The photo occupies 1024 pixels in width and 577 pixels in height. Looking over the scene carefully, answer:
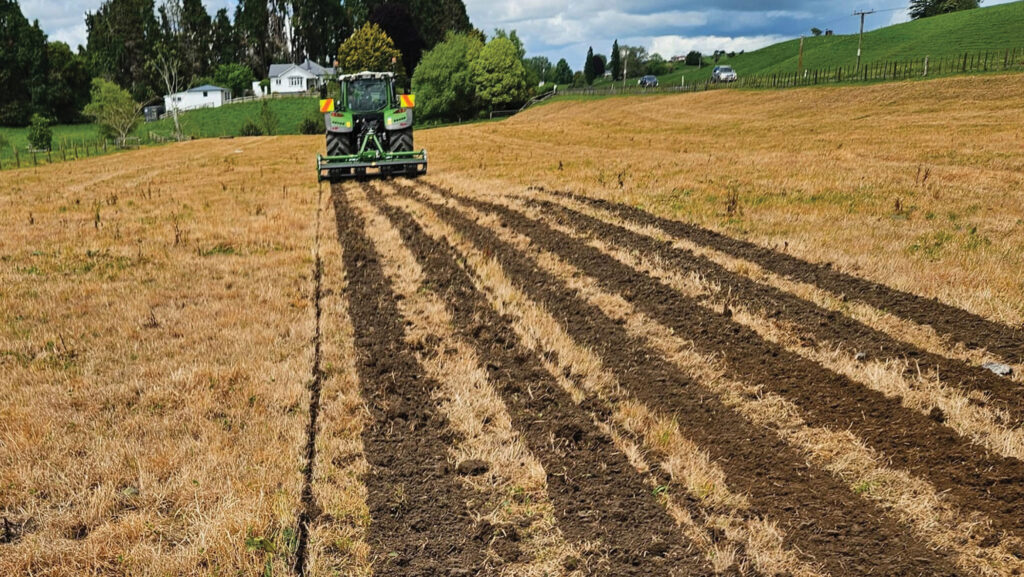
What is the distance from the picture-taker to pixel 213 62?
4072 inches

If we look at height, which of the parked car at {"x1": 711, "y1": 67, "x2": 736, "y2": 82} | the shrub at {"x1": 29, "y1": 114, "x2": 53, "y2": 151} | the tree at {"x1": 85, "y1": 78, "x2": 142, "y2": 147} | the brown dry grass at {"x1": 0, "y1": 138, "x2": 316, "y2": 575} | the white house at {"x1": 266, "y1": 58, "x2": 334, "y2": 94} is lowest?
the brown dry grass at {"x1": 0, "y1": 138, "x2": 316, "y2": 575}

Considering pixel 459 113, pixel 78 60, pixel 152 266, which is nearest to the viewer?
pixel 152 266

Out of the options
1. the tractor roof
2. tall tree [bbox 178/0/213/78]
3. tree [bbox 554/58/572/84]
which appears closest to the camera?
the tractor roof

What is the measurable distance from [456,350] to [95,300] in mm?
4487

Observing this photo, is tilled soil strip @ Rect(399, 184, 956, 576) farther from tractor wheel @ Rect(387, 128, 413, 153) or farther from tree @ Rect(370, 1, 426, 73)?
tree @ Rect(370, 1, 426, 73)

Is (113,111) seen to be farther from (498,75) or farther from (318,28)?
(318,28)

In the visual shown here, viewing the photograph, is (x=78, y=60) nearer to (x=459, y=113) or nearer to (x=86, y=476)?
(x=459, y=113)

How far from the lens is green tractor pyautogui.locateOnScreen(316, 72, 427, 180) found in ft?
58.2

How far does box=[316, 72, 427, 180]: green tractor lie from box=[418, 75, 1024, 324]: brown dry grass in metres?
1.49

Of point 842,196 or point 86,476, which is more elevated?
point 842,196

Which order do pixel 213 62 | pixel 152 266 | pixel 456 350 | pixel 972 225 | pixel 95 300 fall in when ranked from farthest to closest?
pixel 213 62 → pixel 972 225 → pixel 152 266 → pixel 95 300 → pixel 456 350

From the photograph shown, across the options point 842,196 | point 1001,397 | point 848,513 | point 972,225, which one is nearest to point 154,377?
point 848,513

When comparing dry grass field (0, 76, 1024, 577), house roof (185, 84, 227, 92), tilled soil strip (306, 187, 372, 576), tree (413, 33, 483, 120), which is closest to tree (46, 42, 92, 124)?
house roof (185, 84, 227, 92)

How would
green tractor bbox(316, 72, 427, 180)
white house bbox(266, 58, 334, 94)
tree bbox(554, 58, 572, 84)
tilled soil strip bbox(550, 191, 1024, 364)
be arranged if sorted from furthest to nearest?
tree bbox(554, 58, 572, 84)
white house bbox(266, 58, 334, 94)
green tractor bbox(316, 72, 427, 180)
tilled soil strip bbox(550, 191, 1024, 364)
